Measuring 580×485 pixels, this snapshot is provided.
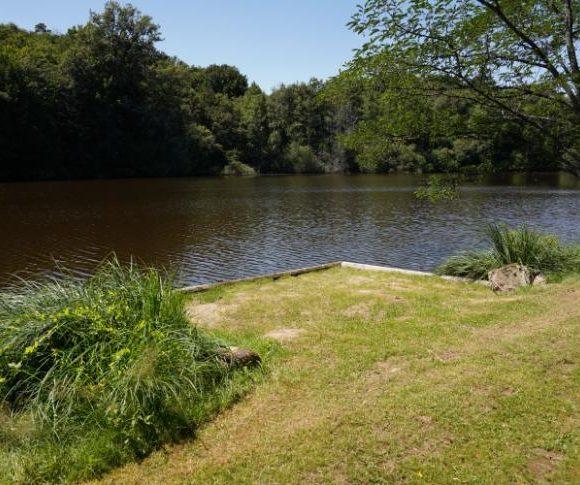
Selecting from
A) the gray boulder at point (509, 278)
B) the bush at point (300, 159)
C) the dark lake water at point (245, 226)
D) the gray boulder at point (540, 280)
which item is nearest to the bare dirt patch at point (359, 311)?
the gray boulder at point (509, 278)

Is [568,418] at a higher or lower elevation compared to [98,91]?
lower

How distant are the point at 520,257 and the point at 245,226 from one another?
1638 centimetres

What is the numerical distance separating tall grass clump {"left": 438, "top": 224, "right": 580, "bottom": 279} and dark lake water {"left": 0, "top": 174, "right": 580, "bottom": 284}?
164 inches

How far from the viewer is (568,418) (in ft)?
16.0

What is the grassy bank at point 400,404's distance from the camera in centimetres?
430

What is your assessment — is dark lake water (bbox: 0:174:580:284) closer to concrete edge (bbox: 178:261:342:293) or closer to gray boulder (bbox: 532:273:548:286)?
concrete edge (bbox: 178:261:342:293)

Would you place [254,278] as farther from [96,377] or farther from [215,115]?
[215,115]

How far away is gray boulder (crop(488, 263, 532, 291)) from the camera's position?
37.0ft

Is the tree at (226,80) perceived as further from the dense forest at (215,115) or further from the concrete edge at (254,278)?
the concrete edge at (254,278)

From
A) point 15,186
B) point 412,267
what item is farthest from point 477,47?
point 15,186

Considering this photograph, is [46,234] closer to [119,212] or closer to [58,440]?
[119,212]

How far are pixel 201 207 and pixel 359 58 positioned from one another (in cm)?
2759

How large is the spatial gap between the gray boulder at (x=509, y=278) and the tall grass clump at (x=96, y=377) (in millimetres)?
7590

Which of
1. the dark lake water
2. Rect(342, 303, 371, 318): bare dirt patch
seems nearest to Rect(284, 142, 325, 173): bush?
the dark lake water
